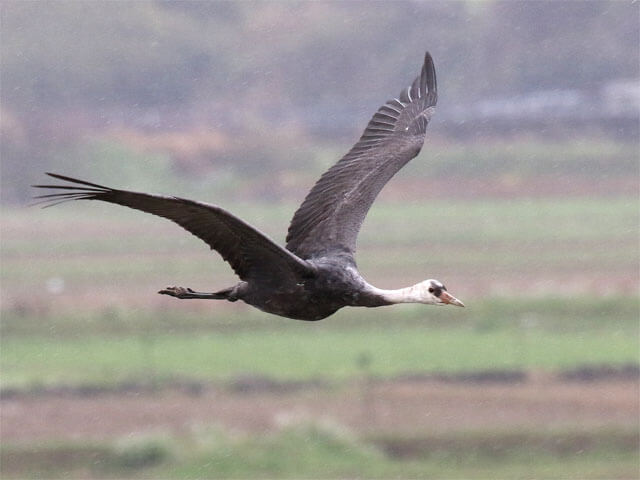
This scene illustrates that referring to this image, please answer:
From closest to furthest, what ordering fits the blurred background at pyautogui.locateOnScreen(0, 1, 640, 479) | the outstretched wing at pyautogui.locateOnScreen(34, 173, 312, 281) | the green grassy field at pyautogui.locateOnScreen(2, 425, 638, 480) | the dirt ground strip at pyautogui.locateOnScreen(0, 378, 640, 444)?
the outstretched wing at pyautogui.locateOnScreen(34, 173, 312, 281)
the green grassy field at pyautogui.locateOnScreen(2, 425, 638, 480)
the blurred background at pyautogui.locateOnScreen(0, 1, 640, 479)
the dirt ground strip at pyautogui.locateOnScreen(0, 378, 640, 444)

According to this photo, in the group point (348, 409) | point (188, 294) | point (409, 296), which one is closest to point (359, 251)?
point (348, 409)

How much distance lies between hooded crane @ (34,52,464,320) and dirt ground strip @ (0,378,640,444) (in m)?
10.8

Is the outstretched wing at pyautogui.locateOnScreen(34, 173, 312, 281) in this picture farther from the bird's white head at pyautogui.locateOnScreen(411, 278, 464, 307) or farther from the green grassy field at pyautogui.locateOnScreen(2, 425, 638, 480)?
the green grassy field at pyautogui.locateOnScreen(2, 425, 638, 480)

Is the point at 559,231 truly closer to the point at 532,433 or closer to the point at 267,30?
the point at 267,30

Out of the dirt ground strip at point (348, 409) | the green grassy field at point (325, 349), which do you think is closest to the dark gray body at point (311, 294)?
the dirt ground strip at point (348, 409)

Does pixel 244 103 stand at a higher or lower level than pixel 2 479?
higher

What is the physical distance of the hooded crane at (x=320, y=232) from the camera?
10344 mm

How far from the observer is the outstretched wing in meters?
9.80

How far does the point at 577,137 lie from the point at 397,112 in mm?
43423

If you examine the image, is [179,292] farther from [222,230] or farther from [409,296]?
[409,296]

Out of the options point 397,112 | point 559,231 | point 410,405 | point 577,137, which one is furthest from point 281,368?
point 577,137

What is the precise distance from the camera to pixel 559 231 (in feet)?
148

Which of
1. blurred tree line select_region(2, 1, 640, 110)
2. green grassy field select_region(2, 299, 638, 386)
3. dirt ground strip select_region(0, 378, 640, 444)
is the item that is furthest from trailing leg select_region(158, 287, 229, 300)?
blurred tree line select_region(2, 1, 640, 110)

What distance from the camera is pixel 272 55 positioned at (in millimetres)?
59875
